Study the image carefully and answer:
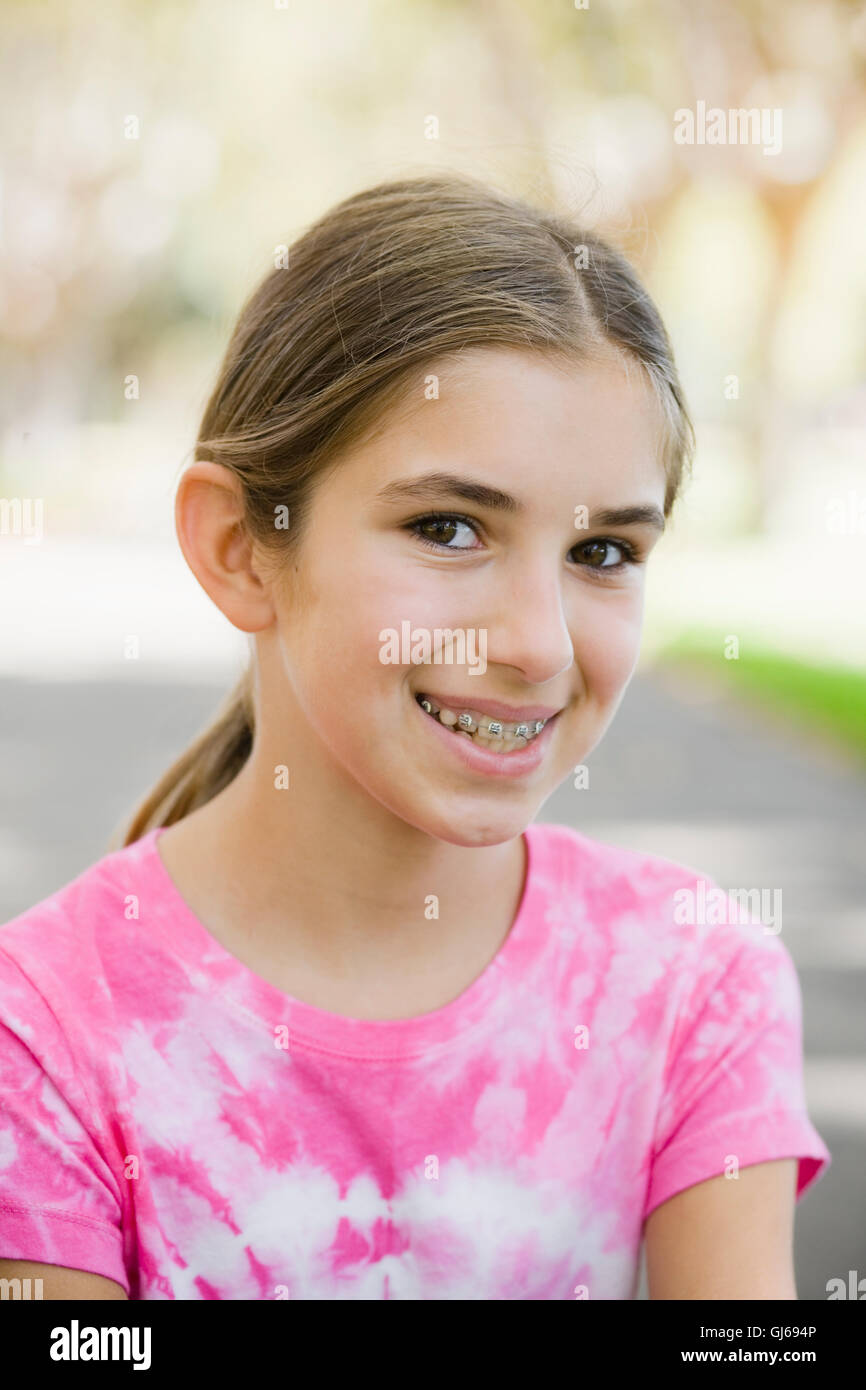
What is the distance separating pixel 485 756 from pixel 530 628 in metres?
0.17

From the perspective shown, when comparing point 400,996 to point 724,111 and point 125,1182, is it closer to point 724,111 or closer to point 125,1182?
point 125,1182

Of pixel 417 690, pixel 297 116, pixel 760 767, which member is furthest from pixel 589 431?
pixel 297 116

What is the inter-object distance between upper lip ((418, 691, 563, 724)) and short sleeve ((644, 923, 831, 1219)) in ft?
1.47

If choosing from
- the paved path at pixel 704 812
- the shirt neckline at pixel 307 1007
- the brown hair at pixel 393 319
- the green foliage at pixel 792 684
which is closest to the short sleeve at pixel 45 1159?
the shirt neckline at pixel 307 1007

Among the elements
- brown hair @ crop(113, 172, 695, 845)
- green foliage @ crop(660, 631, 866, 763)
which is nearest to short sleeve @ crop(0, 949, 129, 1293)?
brown hair @ crop(113, 172, 695, 845)

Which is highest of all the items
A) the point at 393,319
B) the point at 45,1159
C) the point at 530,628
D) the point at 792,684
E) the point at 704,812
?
the point at 792,684

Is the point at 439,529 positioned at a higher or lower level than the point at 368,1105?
higher

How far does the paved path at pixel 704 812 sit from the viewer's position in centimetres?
421

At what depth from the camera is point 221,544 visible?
1964mm

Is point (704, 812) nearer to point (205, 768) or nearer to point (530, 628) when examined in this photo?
point (205, 768)

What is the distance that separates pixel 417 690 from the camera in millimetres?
1724

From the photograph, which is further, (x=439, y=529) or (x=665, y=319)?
(x=665, y=319)

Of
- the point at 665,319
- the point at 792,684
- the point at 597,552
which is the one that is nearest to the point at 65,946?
the point at 597,552

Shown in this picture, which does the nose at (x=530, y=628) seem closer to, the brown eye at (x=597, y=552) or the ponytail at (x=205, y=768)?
the brown eye at (x=597, y=552)
